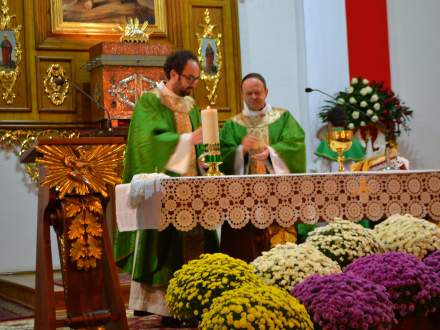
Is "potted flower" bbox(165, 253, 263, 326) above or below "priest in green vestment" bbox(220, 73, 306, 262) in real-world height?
below

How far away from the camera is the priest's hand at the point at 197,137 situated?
5496 mm

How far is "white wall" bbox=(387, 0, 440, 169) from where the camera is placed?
10.6 m

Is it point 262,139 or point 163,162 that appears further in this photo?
point 262,139

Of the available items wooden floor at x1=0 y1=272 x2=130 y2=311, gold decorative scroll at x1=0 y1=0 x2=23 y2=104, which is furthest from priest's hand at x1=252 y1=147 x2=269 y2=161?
gold decorative scroll at x1=0 y1=0 x2=23 y2=104

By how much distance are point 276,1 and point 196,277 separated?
700 cm

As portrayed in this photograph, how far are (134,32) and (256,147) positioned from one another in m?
3.58

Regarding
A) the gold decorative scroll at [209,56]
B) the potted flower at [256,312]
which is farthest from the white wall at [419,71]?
the potted flower at [256,312]

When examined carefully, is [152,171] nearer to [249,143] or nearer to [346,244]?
[249,143]

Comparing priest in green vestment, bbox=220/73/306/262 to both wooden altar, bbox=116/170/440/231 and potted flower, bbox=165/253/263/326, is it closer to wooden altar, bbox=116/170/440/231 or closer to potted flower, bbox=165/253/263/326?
wooden altar, bbox=116/170/440/231

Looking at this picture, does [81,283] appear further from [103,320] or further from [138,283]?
[138,283]

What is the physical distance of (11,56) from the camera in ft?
29.1

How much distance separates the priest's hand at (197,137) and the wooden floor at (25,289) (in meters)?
1.40

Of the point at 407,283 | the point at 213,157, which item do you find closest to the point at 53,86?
the point at 213,157

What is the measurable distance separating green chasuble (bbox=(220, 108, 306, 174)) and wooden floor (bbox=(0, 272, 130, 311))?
4.30 ft
